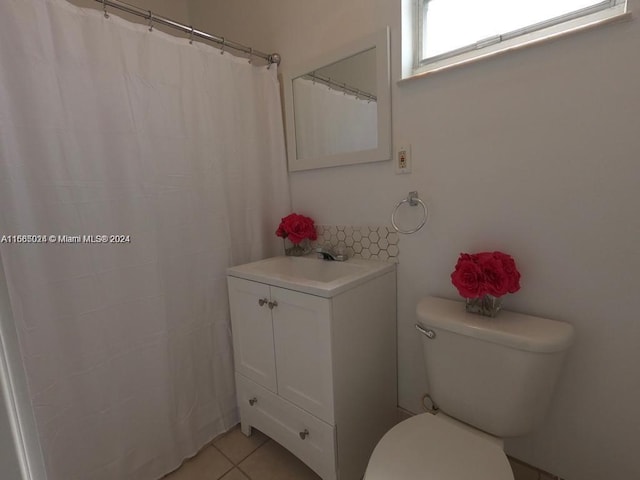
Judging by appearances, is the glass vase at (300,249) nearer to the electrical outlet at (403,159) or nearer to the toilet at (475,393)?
the electrical outlet at (403,159)

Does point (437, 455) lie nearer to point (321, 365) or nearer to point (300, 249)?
point (321, 365)

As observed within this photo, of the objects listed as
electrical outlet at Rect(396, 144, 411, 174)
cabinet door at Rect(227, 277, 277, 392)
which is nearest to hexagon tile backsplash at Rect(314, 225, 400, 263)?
electrical outlet at Rect(396, 144, 411, 174)

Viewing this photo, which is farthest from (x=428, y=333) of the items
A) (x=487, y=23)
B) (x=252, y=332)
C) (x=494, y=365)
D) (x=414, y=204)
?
(x=487, y=23)

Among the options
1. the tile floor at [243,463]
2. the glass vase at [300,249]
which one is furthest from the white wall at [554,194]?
the tile floor at [243,463]

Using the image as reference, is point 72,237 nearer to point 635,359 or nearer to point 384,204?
point 384,204

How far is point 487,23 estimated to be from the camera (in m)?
1.06

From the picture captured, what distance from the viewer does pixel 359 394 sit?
115 cm

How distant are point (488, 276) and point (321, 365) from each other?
62cm

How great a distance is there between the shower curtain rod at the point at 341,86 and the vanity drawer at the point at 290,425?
1.29m

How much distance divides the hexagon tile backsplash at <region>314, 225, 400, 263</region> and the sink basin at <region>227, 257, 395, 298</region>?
4 centimetres

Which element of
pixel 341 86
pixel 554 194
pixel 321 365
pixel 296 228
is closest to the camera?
pixel 554 194

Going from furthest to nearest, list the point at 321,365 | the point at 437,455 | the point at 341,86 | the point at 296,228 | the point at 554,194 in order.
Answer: the point at 296,228 → the point at 341,86 → the point at 321,365 → the point at 554,194 → the point at 437,455

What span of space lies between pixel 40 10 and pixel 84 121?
326 millimetres

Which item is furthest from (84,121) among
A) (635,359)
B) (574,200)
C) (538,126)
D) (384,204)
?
(635,359)
